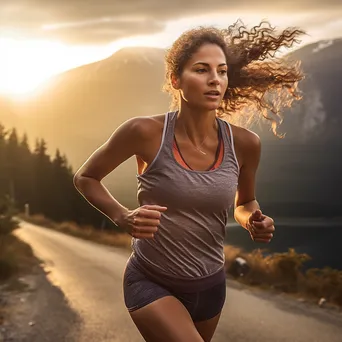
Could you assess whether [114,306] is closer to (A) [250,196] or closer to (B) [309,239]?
(B) [309,239]

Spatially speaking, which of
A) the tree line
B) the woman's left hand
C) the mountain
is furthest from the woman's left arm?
the tree line

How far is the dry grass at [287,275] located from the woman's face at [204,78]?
324 centimetres

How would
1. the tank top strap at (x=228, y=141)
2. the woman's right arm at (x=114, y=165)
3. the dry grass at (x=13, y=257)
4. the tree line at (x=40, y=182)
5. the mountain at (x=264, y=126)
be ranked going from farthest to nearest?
1. the tree line at (x=40, y=182)
2. the dry grass at (x=13, y=257)
3. the mountain at (x=264, y=126)
4. the tank top strap at (x=228, y=141)
5. the woman's right arm at (x=114, y=165)

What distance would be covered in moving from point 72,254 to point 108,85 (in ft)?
4.36

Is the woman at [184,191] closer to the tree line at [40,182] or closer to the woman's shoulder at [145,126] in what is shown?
the woman's shoulder at [145,126]

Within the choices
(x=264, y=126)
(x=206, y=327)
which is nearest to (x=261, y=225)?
(x=206, y=327)

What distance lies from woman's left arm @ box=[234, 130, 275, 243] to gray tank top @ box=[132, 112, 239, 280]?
82 millimetres

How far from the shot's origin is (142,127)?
158cm

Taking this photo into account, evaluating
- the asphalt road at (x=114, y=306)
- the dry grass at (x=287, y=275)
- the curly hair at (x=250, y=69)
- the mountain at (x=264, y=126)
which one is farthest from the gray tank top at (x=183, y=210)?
the dry grass at (x=287, y=275)

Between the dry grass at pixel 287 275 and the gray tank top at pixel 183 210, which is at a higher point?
the gray tank top at pixel 183 210

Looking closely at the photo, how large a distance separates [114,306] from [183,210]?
2.88 meters

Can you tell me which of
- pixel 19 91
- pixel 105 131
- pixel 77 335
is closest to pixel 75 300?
pixel 77 335

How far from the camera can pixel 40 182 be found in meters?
5.32

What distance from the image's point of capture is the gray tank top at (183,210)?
1.53 m
